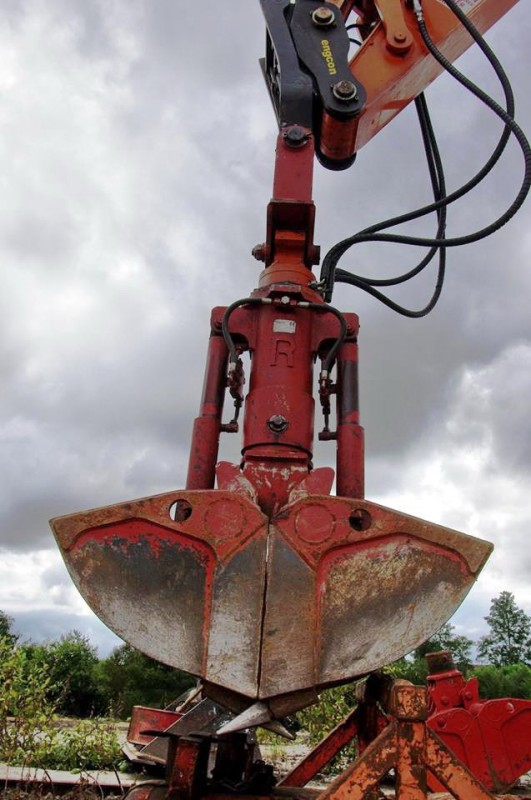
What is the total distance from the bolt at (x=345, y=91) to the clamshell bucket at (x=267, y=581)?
253cm

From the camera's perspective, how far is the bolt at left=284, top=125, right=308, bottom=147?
362cm

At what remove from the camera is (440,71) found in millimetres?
4688

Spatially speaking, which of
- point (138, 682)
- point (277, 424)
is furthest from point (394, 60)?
point (138, 682)

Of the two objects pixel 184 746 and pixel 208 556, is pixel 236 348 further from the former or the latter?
pixel 184 746

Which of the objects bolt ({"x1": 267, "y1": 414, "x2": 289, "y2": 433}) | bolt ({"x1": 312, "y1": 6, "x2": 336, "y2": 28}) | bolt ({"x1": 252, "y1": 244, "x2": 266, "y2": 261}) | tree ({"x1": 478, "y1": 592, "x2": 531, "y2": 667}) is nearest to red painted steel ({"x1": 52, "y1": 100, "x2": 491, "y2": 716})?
bolt ({"x1": 267, "y1": 414, "x2": 289, "y2": 433})

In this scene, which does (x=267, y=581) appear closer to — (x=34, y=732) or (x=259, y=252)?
(x=259, y=252)

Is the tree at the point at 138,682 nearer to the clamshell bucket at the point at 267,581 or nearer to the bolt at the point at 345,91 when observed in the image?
the clamshell bucket at the point at 267,581

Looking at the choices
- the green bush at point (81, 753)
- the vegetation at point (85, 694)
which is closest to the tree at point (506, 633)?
the vegetation at point (85, 694)

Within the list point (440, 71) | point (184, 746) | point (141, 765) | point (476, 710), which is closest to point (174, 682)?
point (141, 765)

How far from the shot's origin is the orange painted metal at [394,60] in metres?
4.26

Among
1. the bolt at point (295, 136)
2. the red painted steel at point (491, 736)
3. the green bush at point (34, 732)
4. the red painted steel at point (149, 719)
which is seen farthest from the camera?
the green bush at point (34, 732)

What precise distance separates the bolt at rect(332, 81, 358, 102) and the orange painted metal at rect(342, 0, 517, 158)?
28 cm

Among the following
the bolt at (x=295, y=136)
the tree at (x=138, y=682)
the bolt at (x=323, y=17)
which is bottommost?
the tree at (x=138, y=682)

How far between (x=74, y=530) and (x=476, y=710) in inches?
130
